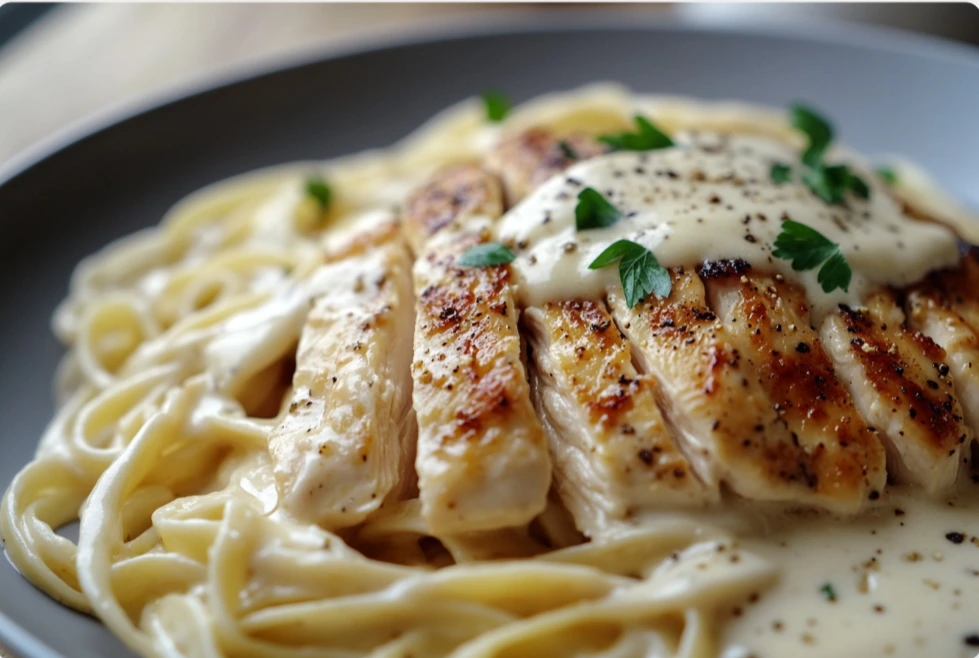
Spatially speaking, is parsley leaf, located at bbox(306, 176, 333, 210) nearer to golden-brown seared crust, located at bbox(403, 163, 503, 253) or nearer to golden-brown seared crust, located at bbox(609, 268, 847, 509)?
golden-brown seared crust, located at bbox(403, 163, 503, 253)

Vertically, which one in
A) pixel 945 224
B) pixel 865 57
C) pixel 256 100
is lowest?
pixel 945 224

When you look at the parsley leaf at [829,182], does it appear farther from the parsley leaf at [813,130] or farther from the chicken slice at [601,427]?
the chicken slice at [601,427]

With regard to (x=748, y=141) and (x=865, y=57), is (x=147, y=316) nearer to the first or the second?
(x=748, y=141)

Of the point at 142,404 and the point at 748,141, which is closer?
the point at 142,404

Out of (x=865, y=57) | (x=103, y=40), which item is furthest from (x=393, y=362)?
(x=103, y=40)

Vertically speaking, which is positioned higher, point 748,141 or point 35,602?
point 748,141

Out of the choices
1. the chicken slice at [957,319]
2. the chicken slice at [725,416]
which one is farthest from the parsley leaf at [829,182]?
the chicken slice at [725,416]
